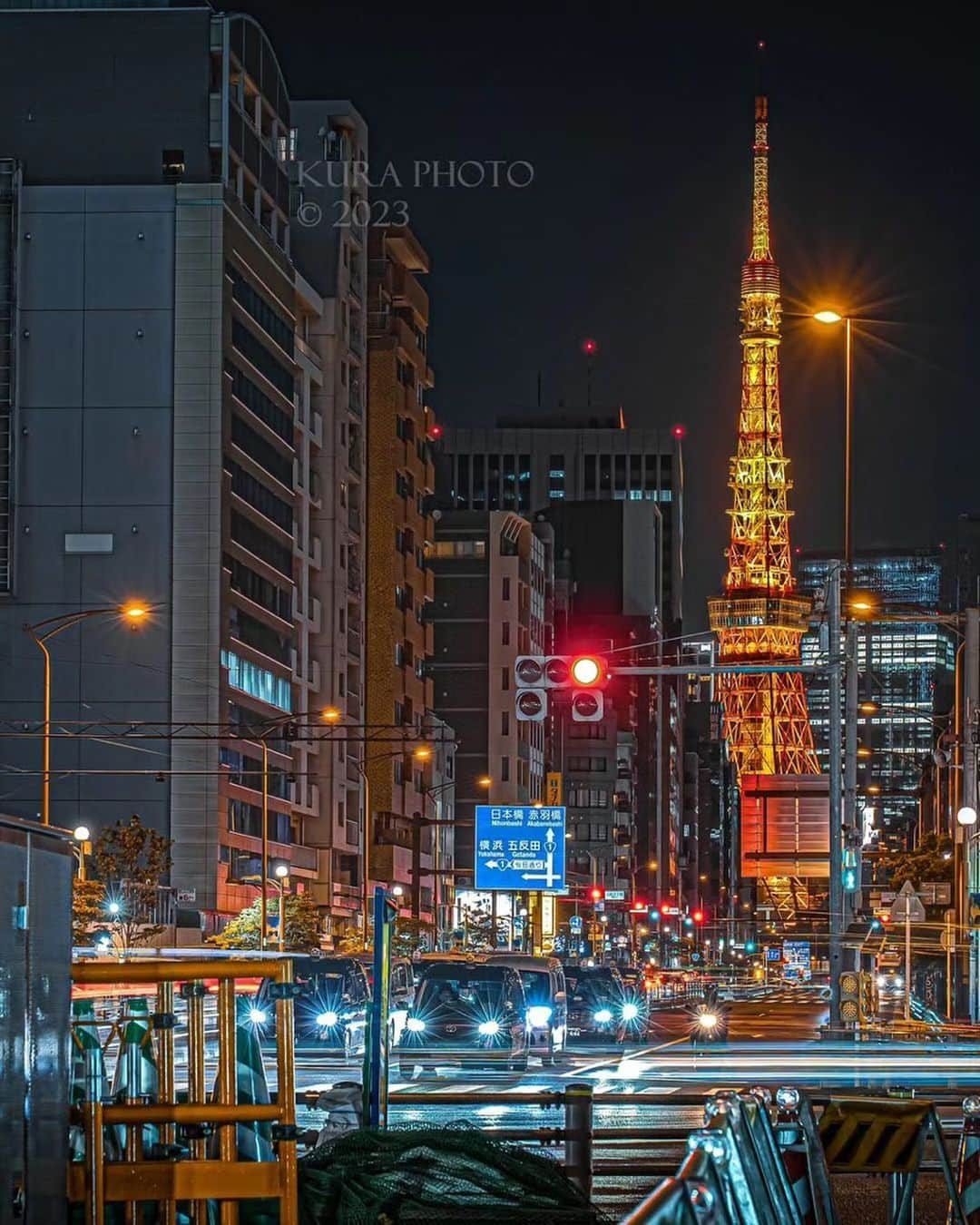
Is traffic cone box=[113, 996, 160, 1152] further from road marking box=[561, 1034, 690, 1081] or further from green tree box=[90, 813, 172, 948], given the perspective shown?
green tree box=[90, 813, 172, 948]

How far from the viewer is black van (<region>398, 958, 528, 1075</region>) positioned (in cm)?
3353

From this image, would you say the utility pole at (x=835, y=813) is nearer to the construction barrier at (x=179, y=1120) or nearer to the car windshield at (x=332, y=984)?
the car windshield at (x=332, y=984)

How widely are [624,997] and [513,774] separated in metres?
125

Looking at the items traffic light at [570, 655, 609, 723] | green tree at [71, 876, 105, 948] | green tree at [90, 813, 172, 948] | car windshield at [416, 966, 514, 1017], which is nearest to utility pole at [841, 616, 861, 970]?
car windshield at [416, 966, 514, 1017]

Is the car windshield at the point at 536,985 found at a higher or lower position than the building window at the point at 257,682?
lower

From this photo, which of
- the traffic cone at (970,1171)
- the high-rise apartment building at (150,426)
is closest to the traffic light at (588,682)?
the traffic cone at (970,1171)

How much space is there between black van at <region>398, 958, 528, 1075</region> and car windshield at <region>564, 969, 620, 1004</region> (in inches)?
308

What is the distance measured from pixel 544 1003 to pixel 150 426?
63916mm

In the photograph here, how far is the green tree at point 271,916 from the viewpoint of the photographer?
84.2m

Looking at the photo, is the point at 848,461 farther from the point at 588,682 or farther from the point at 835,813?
the point at 588,682

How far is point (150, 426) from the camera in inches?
3839

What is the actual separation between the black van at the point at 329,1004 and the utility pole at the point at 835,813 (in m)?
12.0

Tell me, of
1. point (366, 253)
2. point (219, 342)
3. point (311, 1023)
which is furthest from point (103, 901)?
point (366, 253)

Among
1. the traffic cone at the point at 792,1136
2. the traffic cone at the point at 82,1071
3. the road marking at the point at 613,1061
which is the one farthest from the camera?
the road marking at the point at 613,1061
